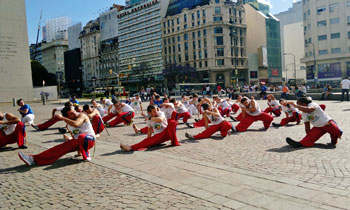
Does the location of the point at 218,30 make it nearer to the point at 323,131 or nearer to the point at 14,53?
the point at 14,53

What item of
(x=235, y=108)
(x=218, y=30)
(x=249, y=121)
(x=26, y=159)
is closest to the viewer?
(x=26, y=159)

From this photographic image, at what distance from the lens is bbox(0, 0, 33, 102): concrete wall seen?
118ft

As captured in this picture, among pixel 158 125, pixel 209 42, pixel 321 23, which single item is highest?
pixel 321 23

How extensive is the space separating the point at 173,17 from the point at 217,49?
17.5 m

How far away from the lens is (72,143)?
23.6ft

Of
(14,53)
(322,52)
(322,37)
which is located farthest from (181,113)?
(322,37)

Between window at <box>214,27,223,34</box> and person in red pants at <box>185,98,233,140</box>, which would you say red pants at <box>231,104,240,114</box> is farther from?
window at <box>214,27,223,34</box>

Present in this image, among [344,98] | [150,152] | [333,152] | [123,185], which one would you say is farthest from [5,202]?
[344,98]

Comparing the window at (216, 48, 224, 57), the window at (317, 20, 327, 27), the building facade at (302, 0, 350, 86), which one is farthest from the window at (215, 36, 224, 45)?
the window at (317, 20, 327, 27)

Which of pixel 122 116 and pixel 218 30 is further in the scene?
pixel 218 30

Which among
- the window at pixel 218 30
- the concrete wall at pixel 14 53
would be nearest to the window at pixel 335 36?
the window at pixel 218 30

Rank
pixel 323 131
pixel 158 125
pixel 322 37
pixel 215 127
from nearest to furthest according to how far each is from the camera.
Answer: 1. pixel 323 131
2. pixel 158 125
3. pixel 215 127
4. pixel 322 37

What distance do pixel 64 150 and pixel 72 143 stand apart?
0.23 m

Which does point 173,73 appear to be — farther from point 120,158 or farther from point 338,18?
point 120,158
